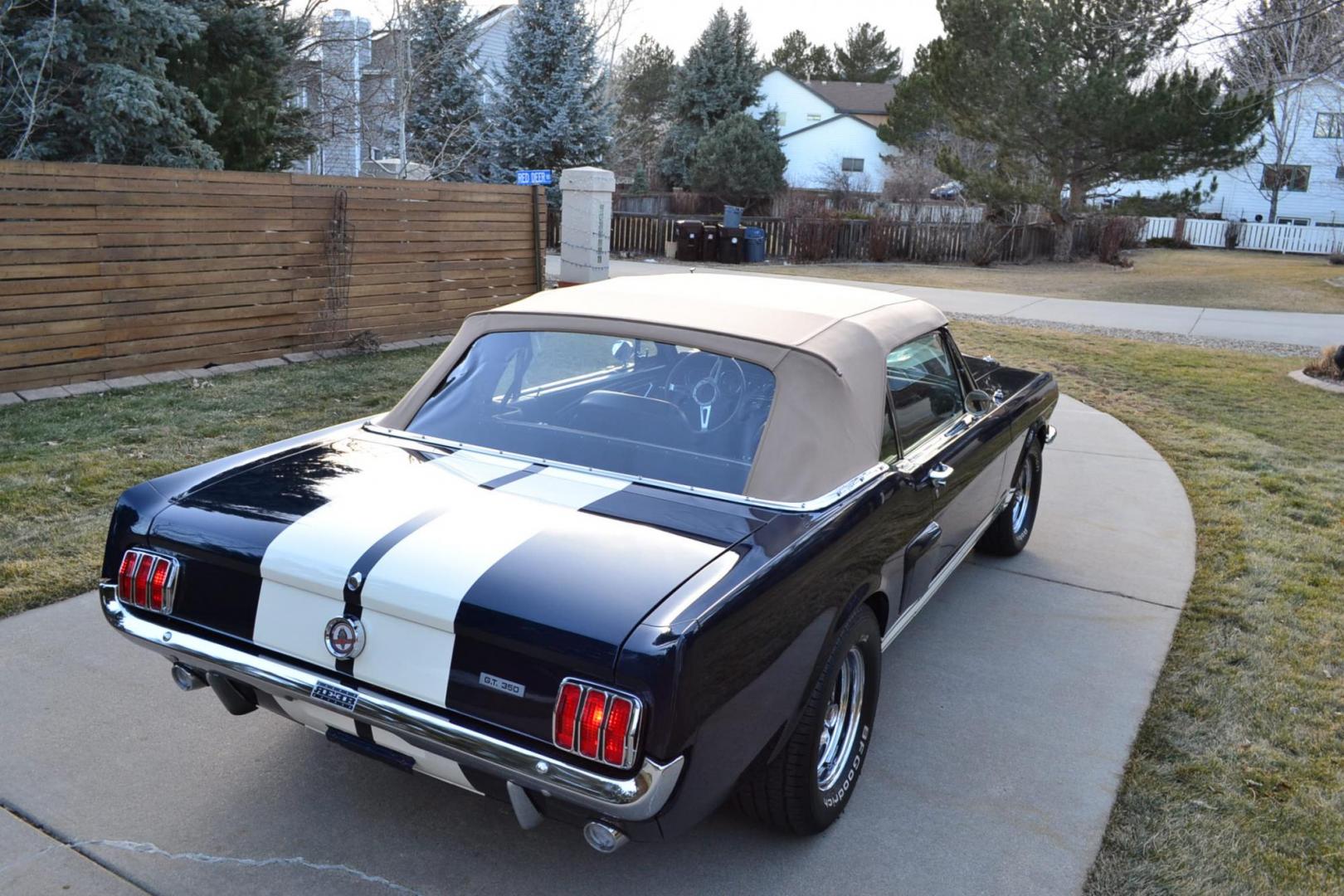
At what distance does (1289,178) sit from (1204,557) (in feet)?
149

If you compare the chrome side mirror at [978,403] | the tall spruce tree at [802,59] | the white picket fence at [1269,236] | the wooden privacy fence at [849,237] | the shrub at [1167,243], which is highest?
the tall spruce tree at [802,59]

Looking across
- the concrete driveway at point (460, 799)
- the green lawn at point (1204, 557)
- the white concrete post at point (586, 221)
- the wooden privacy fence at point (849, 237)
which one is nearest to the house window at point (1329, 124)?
the wooden privacy fence at point (849, 237)

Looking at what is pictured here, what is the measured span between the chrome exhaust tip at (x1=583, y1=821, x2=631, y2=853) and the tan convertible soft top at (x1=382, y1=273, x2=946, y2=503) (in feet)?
3.35

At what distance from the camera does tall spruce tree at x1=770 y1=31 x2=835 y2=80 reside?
7219cm

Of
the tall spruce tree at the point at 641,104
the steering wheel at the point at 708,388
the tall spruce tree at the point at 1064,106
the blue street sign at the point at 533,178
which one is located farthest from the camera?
the tall spruce tree at the point at 641,104

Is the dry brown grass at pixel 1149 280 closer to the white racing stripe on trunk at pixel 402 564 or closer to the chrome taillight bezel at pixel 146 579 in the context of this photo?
the white racing stripe on trunk at pixel 402 564

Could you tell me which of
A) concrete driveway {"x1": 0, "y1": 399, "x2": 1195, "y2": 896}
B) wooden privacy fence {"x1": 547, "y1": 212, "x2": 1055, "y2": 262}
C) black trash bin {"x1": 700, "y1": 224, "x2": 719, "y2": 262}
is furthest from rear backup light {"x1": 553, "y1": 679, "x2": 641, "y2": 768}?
wooden privacy fence {"x1": 547, "y1": 212, "x2": 1055, "y2": 262}

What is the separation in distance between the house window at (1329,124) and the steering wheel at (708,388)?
141 ft

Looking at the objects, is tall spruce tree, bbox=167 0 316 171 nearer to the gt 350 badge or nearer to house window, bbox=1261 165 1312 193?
the gt 350 badge

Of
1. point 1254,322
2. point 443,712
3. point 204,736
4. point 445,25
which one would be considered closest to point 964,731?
point 443,712

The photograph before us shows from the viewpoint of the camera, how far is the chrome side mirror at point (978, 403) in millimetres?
4270

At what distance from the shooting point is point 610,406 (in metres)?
3.45

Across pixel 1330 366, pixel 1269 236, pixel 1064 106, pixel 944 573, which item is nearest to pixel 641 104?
pixel 1269 236

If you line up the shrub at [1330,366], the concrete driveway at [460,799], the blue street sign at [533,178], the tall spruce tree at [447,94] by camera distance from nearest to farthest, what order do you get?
the concrete driveway at [460,799] → the shrub at [1330,366] → the blue street sign at [533,178] → the tall spruce tree at [447,94]
